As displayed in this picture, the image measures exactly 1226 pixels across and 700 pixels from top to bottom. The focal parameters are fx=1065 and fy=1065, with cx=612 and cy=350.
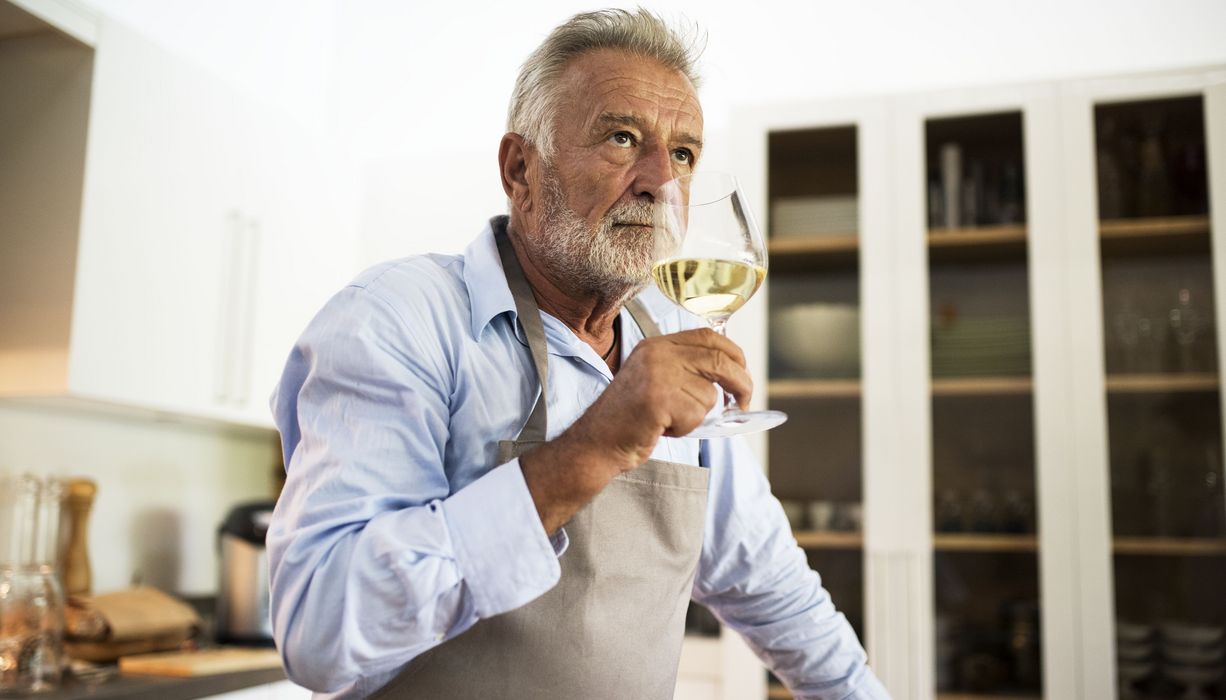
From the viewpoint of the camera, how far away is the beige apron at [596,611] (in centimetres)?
95

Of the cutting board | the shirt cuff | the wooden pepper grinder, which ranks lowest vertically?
the cutting board

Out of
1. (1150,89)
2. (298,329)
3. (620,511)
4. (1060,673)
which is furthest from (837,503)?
(620,511)

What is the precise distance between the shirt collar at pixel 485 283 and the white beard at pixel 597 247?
0.06 metres

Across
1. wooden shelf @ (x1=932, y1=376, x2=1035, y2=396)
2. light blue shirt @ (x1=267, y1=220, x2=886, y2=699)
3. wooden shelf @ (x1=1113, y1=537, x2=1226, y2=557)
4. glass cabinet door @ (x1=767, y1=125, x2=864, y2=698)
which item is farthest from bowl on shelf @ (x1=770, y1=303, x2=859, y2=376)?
light blue shirt @ (x1=267, y1=220, x2=886, y2=699)

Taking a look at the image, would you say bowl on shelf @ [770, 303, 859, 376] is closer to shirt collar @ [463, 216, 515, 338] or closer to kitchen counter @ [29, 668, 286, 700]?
kitchen counter @ [29, 668, 286, 700]

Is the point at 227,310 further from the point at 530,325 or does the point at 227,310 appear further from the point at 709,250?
the point at 709,250

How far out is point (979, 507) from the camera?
2.55m

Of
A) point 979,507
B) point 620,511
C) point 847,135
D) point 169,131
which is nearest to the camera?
point 620,511

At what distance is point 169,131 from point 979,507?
2038mm

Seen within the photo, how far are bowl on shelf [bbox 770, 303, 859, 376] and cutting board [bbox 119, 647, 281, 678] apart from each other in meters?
1.42

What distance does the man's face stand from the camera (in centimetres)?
110

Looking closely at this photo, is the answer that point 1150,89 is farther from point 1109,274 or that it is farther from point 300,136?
point 300,136

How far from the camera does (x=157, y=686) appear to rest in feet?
6.63

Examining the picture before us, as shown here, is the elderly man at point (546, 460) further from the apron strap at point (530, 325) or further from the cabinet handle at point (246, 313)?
the cabinet handle at point (246, 313)
